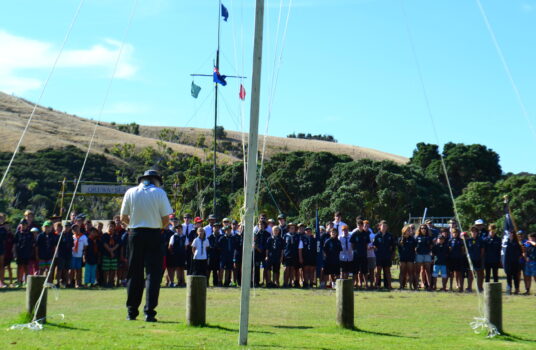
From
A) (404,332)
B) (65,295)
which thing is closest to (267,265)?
(65,295)

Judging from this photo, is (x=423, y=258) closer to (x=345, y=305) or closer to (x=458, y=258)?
(x=458, y=258)

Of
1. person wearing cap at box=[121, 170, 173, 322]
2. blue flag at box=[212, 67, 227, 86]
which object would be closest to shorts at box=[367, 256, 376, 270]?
person wearing cap at box=[121, 170, 173, 322]

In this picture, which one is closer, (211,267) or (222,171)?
(211,267)

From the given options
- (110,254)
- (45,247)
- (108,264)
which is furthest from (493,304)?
(45,247)

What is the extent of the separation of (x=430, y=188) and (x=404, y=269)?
41.0 m

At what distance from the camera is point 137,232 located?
383 inches

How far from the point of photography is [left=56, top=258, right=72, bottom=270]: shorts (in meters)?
18.7

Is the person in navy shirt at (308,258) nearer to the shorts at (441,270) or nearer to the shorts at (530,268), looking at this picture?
the shorts at (441,270)

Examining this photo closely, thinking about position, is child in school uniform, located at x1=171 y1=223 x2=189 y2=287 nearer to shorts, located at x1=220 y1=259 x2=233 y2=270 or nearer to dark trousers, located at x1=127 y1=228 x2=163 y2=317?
shorts, located at x1=220 y1=259 x2=233 y2=270

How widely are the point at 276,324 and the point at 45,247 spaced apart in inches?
403

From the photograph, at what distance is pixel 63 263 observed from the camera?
741 inches

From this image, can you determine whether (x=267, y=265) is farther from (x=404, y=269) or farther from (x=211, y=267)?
(x=404, y=269)

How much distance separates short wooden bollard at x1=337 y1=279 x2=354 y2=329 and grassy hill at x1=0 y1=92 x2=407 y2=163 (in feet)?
283

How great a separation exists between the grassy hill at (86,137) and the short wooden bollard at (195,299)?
86.6 meters
